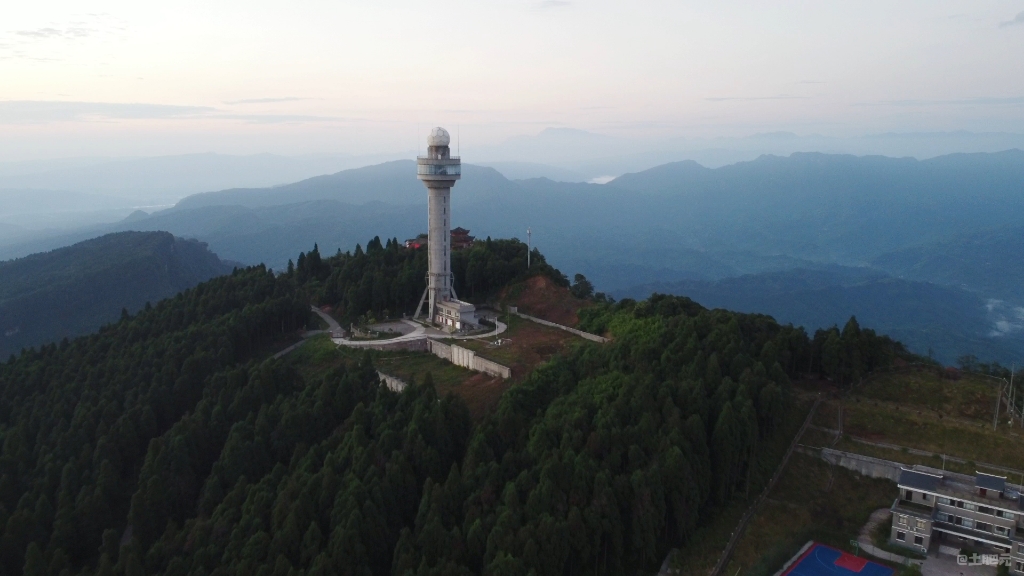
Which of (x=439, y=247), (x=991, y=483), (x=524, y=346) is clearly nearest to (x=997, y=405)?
(x=991, y=483)

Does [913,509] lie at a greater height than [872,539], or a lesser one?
greater

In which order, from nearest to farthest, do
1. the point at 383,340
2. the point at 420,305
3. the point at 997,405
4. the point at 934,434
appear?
1. the point at 934,434
2. the point at 997,405
3. the point at 383,340
4. the point at 420,305

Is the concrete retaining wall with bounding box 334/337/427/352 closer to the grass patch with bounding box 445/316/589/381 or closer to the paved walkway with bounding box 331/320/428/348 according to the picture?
the paved walkway with bounding box 331/320/428/348

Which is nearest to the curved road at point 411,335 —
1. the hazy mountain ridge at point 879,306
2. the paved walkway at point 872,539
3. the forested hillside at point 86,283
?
the paved walkway at point 872,539

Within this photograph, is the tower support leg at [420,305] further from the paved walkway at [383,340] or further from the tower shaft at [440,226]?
the paved walkway at [383,340]

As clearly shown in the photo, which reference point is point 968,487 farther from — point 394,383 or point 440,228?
point 440,228

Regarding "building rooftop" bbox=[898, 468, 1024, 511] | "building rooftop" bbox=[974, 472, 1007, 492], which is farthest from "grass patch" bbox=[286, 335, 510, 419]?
"building rooftop" bbox=[974, 472, 1007, 492]

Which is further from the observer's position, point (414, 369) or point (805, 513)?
point (414, 369)
